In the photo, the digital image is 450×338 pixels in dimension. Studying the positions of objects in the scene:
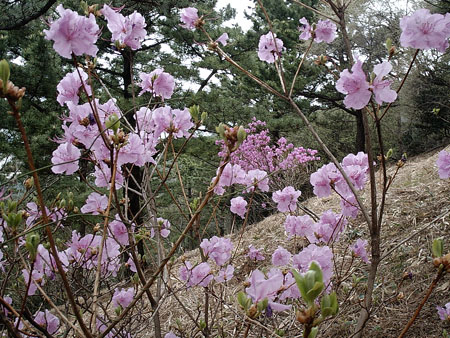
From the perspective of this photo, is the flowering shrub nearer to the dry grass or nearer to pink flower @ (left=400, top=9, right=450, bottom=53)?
pink flower @ (left=400, top=9, right=450, bottom=53)

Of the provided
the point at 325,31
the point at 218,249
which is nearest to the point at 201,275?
the point at 218,249

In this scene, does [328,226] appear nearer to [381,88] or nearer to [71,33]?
[381,88]

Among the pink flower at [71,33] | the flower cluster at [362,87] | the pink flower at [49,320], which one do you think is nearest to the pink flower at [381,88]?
the flower cluster at [362,87]

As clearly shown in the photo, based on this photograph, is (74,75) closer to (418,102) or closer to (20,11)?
(20,11)

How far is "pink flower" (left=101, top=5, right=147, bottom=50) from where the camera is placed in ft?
3.96

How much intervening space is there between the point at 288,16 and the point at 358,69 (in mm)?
13423

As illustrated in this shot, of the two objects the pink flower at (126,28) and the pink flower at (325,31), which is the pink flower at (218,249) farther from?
the pink flower at (325,31)

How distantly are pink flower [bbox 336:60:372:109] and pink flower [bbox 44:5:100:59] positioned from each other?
0.65m

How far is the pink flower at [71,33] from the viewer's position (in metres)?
0.80

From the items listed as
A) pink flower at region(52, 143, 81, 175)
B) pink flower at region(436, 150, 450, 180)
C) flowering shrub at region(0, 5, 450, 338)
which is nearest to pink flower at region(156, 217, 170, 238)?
flowering shrub at region(0, 5, 450, 338)

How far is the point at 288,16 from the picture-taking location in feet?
42.9

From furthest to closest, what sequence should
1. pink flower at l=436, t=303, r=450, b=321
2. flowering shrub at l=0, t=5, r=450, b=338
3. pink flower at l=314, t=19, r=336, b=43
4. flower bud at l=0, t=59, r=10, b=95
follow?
pink flower at l=314, t=19, r=336, b=43 → pink flower at l=436, t=303, r=450, b=321 → flowering shrub at l=0, t=5, r=450, b=338 → flower bud at l=0, t=59, r=10, b=95

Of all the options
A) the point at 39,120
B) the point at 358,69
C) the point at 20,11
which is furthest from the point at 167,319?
the point at 20,11

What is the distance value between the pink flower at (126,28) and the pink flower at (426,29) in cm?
86
